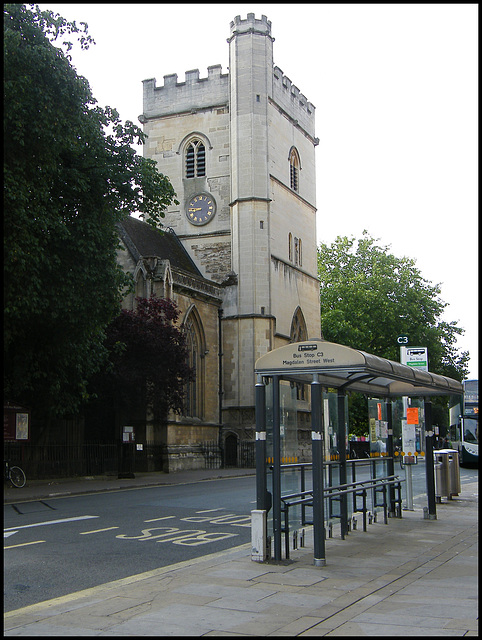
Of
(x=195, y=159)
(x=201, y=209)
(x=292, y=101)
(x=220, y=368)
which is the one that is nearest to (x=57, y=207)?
(x=220, y=368)

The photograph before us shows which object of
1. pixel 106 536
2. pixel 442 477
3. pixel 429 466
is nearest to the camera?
pixel 106 536

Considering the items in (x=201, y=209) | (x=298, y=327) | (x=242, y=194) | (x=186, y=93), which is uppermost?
(x=186, y=93)

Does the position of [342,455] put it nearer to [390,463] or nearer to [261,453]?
[261,453]

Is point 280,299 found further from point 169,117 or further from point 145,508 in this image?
point 145,508

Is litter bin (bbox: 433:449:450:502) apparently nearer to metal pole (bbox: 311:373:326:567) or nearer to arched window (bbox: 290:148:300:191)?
metal pole (bbox: 311:373:326:567)

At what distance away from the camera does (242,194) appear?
125ft

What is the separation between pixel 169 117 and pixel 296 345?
3542 centimetres

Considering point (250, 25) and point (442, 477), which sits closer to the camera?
point (442, 477)

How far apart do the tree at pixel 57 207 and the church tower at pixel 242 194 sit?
14169 mm

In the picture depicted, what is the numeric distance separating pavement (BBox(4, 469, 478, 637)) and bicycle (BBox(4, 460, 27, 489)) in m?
13.0

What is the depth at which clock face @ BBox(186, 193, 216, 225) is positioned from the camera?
39.8 meters

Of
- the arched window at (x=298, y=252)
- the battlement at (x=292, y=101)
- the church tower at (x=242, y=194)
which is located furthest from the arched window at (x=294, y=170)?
the arched window at (x=298, y=252)

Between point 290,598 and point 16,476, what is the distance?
1628 cm

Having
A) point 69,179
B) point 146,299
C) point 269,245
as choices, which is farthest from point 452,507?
point 269,245
